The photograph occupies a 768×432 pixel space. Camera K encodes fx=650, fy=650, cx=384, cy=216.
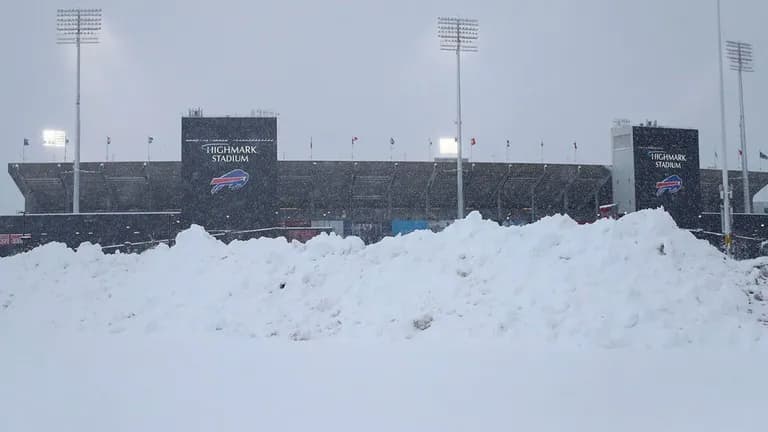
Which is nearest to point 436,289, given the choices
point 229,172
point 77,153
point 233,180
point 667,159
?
point 233,180

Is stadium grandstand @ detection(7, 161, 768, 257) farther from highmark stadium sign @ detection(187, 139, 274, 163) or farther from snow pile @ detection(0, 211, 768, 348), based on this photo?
snow pile @ detection(0, 211, 768, 348)

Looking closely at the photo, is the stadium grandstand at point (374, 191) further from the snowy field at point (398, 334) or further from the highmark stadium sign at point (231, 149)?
the snowy field at point (398, 334)

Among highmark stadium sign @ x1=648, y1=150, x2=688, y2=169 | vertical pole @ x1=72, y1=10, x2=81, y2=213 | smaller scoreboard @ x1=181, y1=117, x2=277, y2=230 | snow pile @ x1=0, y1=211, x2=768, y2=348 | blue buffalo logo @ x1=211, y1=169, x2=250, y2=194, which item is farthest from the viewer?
highmark stadium sign @ x1=648, y1=150, x2=688, y2=169

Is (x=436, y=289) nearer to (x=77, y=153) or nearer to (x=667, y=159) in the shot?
(x=77, y=153)

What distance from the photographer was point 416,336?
1095 centimetres

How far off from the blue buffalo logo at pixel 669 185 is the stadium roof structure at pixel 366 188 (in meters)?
4.43

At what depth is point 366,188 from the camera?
40.7 metres

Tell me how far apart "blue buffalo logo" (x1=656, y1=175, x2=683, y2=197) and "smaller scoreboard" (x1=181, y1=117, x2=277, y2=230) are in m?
21.7

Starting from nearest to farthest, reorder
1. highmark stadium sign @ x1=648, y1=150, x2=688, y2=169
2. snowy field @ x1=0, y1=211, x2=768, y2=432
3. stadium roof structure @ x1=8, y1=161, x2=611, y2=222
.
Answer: snowy field @ x1=0, y1=211, x2=768, y2=432 < highmark stadium sign @ x1=648, y1=150, x2=688, y2=169 < stadium roof structure @ x1=8, y1=161, x2=611, y2=222

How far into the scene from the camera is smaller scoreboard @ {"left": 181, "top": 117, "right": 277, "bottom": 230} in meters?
29.4

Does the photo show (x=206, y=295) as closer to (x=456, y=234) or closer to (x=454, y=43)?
(x=456, y=234)

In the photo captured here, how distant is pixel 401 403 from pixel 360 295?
17.1ft

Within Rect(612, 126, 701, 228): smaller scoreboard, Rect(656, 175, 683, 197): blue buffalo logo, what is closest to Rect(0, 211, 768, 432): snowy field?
Rect(612, 126, 701, 228): smaller scoreboard

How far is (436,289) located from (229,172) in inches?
771
